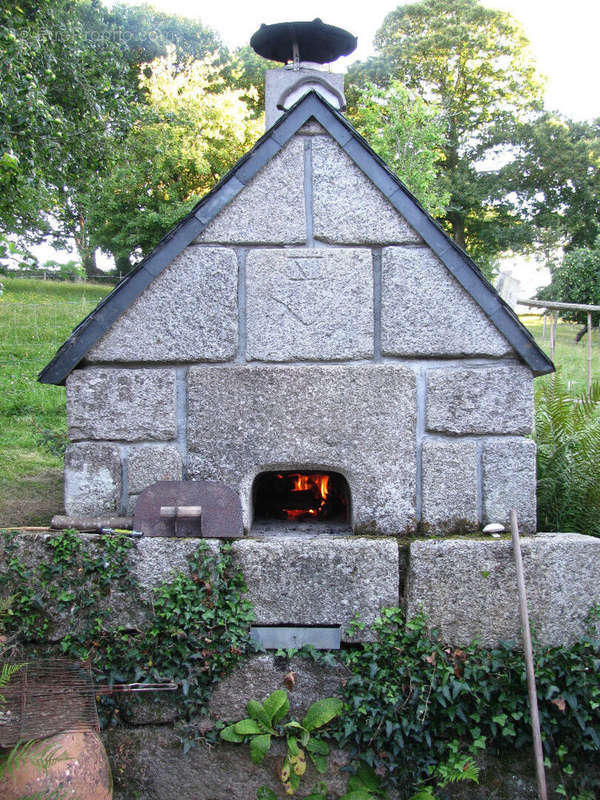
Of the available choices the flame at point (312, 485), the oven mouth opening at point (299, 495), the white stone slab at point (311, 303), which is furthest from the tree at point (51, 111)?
the flame at point (312, 485)

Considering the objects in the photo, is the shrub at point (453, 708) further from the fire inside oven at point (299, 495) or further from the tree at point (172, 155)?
the tree at point (172, 155)

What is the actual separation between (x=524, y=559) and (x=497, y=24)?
23.7 m

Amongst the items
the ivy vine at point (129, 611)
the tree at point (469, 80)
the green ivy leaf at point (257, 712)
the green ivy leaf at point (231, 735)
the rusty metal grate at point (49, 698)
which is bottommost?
the green ivy leaf at point (231, 735)

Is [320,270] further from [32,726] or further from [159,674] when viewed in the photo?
[32,726]

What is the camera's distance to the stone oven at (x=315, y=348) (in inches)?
125

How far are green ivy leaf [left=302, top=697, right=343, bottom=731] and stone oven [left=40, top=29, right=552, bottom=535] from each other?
3.21 ft

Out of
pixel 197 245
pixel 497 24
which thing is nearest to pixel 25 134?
pixel 197 245

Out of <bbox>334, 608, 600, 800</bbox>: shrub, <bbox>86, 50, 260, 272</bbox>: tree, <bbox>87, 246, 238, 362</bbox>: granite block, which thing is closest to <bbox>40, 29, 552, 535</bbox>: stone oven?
<bbox>87, 246, 238, 362</bbox>: granite block

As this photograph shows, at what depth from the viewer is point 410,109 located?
9.87m

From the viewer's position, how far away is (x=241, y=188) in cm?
318

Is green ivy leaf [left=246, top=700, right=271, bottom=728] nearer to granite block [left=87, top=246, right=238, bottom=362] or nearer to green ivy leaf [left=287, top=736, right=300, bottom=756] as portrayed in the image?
green ivy leaf [left=287, top=736, right=300, bottom=756]

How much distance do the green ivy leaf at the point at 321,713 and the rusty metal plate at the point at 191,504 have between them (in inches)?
35.5

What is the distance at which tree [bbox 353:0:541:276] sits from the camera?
21.6 metres

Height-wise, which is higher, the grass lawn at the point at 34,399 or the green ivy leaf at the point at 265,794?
the grass lawn at the point at 34,399
